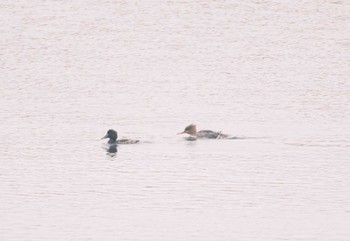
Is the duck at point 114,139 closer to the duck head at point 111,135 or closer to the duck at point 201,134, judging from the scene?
the duck head at point 111,135

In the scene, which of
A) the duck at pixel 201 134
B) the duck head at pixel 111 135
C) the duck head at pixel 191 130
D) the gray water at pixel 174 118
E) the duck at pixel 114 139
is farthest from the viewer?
the duck head at pixel 191 130

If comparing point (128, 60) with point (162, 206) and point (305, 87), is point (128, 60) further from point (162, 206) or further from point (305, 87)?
point (162, 206)

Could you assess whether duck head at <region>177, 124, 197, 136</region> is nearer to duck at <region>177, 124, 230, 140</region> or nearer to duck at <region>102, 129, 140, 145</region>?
duck at <region>177, 124, 230, 140</region>

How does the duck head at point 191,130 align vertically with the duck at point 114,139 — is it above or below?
above

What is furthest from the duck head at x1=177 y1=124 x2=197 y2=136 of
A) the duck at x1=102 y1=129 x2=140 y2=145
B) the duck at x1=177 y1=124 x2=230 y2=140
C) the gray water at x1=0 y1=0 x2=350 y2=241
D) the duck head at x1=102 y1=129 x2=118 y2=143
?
the duck head at x1=102 y1=129 x2=118 y2=143

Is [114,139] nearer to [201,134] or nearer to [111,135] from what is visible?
[111,135]

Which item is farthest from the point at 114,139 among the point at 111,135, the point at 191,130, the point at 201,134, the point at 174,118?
the point at 174,118

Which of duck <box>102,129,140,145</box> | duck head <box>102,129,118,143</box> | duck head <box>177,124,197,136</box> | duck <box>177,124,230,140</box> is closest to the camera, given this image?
duck <box>102,129,140,145</box>

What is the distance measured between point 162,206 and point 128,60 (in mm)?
18141

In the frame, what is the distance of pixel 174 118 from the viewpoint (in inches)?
1480

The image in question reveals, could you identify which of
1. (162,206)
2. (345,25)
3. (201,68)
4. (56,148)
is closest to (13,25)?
(201,68)

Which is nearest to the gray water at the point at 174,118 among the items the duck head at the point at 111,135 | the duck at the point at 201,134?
the duck at the point at 201,134

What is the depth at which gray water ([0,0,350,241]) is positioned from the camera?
2672 centimetres

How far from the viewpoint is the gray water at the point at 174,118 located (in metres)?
26.7
